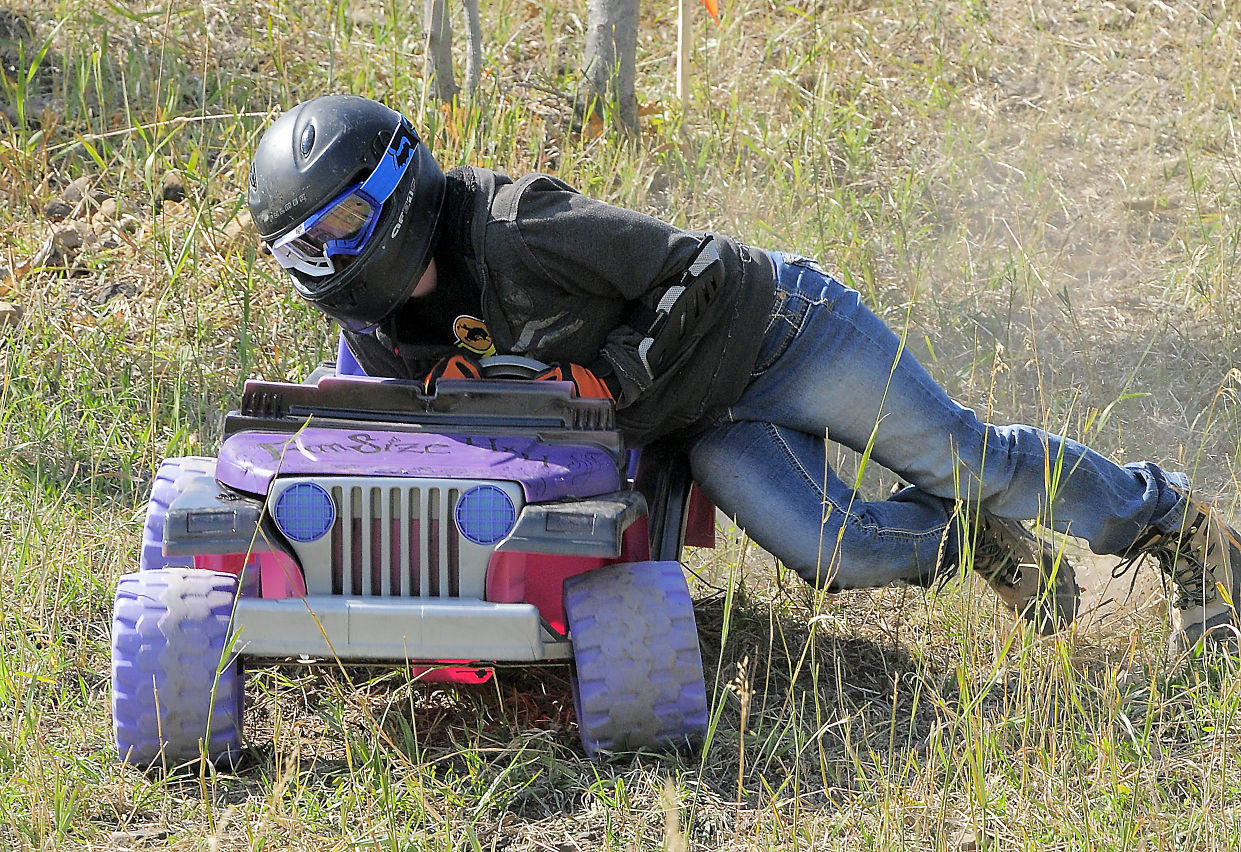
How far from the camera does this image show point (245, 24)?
234 inches

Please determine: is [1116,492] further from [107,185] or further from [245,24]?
[245,24]

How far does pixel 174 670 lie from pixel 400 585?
1.41ft

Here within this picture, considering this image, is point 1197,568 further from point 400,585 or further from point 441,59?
point 441,59

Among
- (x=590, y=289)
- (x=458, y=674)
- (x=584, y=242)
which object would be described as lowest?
(x=458, y=674)

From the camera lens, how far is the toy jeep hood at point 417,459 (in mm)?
2611

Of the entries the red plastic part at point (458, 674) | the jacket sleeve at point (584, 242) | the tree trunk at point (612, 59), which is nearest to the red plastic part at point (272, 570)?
the red plastic part at point (458, 674)

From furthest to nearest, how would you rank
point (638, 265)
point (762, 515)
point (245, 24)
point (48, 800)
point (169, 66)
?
point (245, 24)
point (169, 66)
point (762, 515)
point (638, 265)
point (48, 800)

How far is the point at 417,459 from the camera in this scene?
265 cm

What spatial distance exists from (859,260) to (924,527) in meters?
1.91

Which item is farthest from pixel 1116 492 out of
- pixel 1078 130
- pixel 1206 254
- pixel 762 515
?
pixel 1078 130

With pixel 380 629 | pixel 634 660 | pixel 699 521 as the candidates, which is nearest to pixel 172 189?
pixel 699 521

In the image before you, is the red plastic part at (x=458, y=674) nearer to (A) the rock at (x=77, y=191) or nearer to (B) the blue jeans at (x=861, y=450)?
(B) the blue jeans at (x=861, y=450)

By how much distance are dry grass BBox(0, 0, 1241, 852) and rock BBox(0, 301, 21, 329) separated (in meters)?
0.04

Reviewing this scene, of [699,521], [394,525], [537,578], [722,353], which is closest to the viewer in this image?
[394,525]
